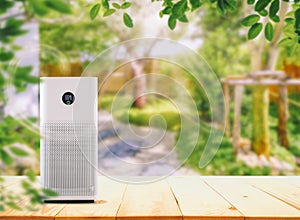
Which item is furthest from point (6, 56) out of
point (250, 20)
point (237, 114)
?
point (237, 114)

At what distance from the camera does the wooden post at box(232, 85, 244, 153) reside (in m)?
4.95

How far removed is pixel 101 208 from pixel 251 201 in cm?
47

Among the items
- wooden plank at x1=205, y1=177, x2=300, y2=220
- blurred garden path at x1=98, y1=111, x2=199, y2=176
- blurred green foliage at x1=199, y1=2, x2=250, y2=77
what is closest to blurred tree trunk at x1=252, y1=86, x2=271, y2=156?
blurred green foliage at x1=199, y1=2, x2=250, y2=77

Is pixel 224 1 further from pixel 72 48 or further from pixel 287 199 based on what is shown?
pixel 72 48

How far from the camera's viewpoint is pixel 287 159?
500 cm

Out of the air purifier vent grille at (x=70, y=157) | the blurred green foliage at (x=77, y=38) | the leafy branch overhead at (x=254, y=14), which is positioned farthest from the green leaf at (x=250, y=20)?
the blurred green foliage at (x=77, y=38)

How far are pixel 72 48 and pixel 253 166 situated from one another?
7.39ft

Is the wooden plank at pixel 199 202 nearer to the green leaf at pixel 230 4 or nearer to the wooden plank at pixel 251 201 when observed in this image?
the wooden plank at pixel 251 201

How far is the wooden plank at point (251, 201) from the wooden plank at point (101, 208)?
35 cm

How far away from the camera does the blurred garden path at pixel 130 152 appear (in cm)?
144

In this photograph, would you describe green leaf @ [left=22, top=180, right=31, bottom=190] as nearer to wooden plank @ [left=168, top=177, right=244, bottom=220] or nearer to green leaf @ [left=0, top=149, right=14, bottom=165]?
green leaf @ [left=0, top=149, right=14, bottom=165]

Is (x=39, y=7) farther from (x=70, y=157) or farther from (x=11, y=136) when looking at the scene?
(x=70, y=157)

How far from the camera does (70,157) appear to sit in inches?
60.4

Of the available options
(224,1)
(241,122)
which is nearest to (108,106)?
(224,1)
